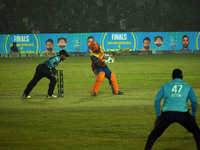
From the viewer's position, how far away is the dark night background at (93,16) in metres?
46.1

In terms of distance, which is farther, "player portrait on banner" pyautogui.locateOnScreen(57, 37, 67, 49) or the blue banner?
"player portrait on banner" pyautogui.locateOnScreen(57, 37, 67, 49)

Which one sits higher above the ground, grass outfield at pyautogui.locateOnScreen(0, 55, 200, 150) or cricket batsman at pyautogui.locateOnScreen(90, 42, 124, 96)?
cricket batsman at pyautogui.locateOnScreen(90, 42, 124, 96)

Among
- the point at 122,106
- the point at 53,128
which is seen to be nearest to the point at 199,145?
the point at 53,128

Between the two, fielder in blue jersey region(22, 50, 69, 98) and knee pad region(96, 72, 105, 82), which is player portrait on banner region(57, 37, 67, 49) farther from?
fielder in blue jersey region(22, 50, 69, 98)

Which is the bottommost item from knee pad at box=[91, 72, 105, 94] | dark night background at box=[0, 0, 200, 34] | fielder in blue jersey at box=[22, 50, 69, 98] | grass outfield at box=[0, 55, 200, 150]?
grass outfield at box=[0, 55, 200, 150]

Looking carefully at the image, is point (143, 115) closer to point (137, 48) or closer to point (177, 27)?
point (137, 48)

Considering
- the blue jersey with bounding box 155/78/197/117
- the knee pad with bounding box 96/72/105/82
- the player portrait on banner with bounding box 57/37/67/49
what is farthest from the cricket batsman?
the player portrait on banner with bounding box 57/37/67/49

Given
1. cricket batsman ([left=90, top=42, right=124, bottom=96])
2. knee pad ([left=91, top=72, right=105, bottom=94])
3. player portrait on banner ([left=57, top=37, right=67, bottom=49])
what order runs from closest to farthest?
knee pad ([left=91, top=72, right=105, bottom=94]) → cricket batsman ([left=90, top=42, right=124, bottom=96]) → player portrait on banner ([left=57, top=37, right=67, bottom=49])

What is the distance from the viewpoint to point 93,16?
47.2 meters

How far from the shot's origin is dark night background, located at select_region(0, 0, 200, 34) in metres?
46.1

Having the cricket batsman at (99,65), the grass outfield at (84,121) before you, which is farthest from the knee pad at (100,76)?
the grass outfield at (84,121)

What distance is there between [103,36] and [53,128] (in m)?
33.2

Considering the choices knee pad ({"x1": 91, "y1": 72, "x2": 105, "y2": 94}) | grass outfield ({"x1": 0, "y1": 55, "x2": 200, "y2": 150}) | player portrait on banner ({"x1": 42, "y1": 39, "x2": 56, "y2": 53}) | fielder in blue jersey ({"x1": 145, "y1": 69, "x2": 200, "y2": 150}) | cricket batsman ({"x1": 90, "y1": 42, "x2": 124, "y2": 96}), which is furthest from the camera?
player portrait on banner ({"x1": 42, "y1": 39, "x2": 56, "y2": 53})

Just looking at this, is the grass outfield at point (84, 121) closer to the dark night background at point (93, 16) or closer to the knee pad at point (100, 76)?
the knee pad at point (100, 76)
